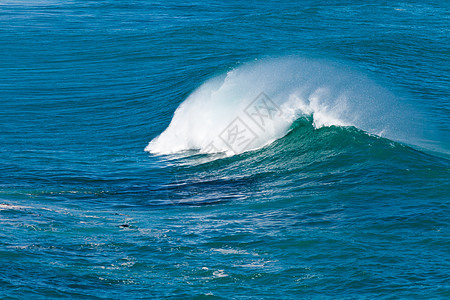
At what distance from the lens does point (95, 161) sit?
16797 millimetres

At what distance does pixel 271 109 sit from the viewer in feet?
59.9

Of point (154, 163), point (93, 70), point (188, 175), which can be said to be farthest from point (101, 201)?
point (93, 70)

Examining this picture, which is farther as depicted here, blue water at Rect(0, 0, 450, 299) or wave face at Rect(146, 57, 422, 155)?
wave face at Rect(146, 57, 422, 155)

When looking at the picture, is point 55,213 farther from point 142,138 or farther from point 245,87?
point 245,87

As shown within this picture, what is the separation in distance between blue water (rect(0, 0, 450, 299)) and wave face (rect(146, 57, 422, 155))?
70mm

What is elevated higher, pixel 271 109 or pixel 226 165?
pixel 271 109

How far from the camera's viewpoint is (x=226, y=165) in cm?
1564

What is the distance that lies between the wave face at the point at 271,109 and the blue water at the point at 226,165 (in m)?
0.07

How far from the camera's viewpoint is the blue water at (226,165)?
30.1ft

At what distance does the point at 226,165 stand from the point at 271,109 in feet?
10.7

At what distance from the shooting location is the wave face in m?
17.2

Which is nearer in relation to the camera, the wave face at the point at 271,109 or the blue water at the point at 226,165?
the blue water at the point at 226,165

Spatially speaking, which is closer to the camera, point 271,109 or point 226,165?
point 226,165

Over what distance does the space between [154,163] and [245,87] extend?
5.12 meters
